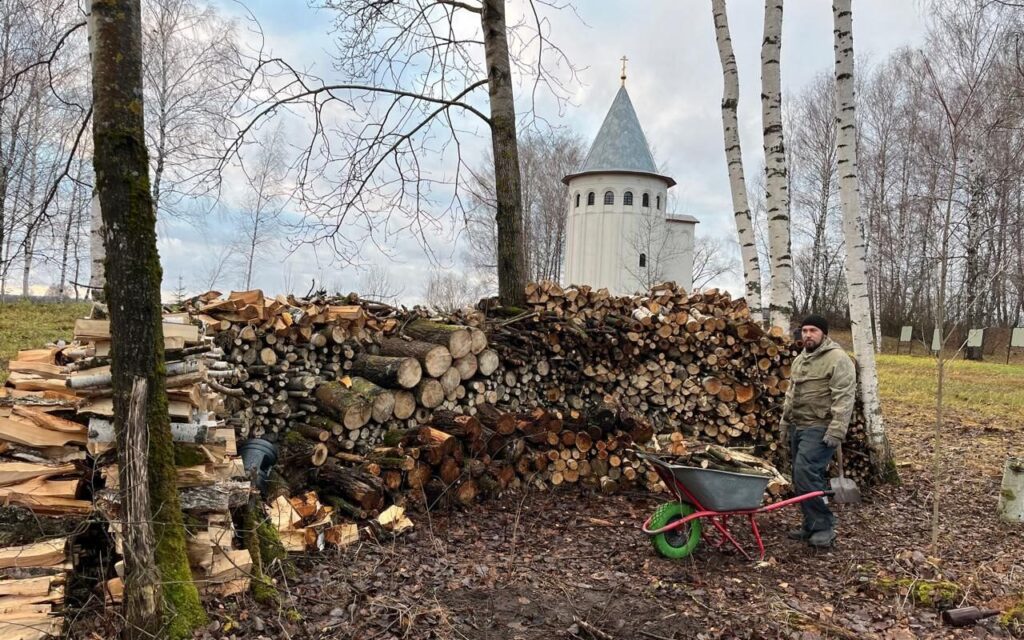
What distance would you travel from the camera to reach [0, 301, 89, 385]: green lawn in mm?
10352

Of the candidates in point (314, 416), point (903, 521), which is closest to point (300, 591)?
point (314, 416)

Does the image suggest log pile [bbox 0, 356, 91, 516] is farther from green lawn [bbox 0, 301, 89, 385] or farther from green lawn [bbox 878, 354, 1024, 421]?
green lawn [bbox 878, 354, 1024, 421]

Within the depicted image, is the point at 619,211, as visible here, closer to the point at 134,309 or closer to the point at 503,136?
the point at 503,136

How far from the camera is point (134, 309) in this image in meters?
3.05

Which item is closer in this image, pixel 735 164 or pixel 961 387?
pixel 735 164

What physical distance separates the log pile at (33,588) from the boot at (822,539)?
489 centimetres

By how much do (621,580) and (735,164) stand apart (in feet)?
21.7

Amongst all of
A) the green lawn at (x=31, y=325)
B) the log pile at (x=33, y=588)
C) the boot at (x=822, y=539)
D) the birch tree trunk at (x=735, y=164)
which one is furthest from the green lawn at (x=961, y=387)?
the green lawn at (x=31, y=325)

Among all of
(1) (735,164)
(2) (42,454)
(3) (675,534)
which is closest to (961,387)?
(1) (735,164)

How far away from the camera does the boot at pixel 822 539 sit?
512 cm

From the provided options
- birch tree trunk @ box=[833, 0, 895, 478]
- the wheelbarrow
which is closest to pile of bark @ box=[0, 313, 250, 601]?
the wheelbarrow

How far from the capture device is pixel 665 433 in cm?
688

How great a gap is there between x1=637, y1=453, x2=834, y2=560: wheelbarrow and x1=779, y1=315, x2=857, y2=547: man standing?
1.14ft

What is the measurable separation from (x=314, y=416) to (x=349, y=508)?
3.49 feet
